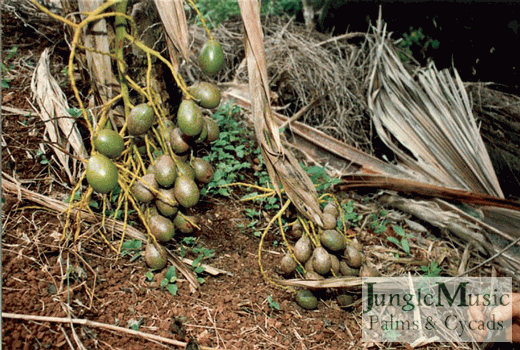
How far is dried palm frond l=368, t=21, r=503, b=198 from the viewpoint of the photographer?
2600mm

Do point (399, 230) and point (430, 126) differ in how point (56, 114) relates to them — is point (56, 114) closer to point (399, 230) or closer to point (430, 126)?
point (399, 230)

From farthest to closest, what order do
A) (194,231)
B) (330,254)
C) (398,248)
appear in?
(398,248), (194,231), (330,254)

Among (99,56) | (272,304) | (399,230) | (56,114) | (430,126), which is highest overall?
(99,56)

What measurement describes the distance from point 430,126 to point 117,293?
208 centimetres

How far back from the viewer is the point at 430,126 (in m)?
2.79

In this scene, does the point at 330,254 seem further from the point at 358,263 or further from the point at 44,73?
the point at 44,73

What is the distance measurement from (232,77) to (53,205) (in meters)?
2.01

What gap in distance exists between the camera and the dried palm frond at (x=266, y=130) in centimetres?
168

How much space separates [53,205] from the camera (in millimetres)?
1907

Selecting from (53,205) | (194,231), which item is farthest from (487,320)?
(53,205)

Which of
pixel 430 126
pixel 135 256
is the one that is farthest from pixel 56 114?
pixel 430 126

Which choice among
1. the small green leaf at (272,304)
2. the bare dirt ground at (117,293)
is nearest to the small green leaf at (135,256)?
the bare dirt ground at (117,293)

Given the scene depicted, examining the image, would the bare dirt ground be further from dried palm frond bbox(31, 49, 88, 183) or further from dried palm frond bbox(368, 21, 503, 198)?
dried palm frond bbox(368, 21, 503, 198)

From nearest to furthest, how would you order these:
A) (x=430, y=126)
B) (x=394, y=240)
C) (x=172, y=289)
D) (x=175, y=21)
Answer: (x=175, y=21) < (x=172, y=289) < (x=394, y=240) < (x=430, y=126)
